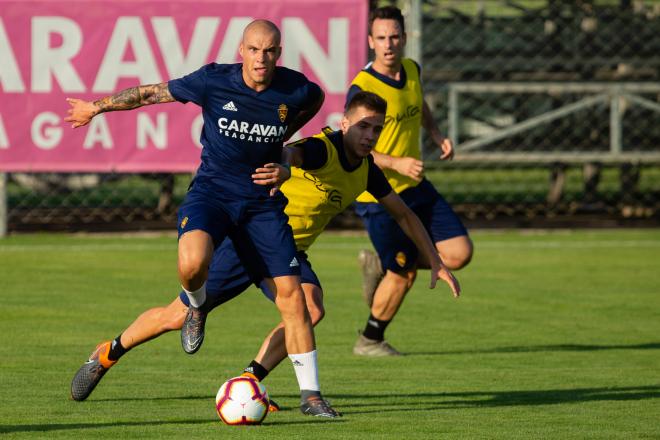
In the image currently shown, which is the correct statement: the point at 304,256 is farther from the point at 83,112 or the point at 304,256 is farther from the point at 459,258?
the point at 459,258

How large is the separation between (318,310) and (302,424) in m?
0.91

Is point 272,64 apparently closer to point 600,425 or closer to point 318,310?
point 318,310

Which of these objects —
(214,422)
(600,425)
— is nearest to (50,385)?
(214,422)

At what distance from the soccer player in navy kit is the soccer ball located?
0.96 ft

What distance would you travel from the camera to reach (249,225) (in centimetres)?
752

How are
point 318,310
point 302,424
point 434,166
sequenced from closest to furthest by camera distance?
point 302,424
point 318,310
point 434,166

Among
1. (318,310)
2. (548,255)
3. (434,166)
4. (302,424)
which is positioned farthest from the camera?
(434,166)

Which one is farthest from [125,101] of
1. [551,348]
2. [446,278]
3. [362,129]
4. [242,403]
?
[551,348]

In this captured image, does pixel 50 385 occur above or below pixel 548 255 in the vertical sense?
above

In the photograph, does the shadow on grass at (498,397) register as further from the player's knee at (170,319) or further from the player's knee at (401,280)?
the player's knee at (401,280)

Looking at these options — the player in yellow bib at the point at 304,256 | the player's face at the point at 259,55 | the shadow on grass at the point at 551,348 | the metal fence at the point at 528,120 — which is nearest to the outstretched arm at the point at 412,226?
the player in yellow bib at the point at 304,256

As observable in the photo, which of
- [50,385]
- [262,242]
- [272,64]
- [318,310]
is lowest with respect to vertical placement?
[50,385]

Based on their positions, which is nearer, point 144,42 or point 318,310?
point 318,310

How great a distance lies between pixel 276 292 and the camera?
7445 millimetres
